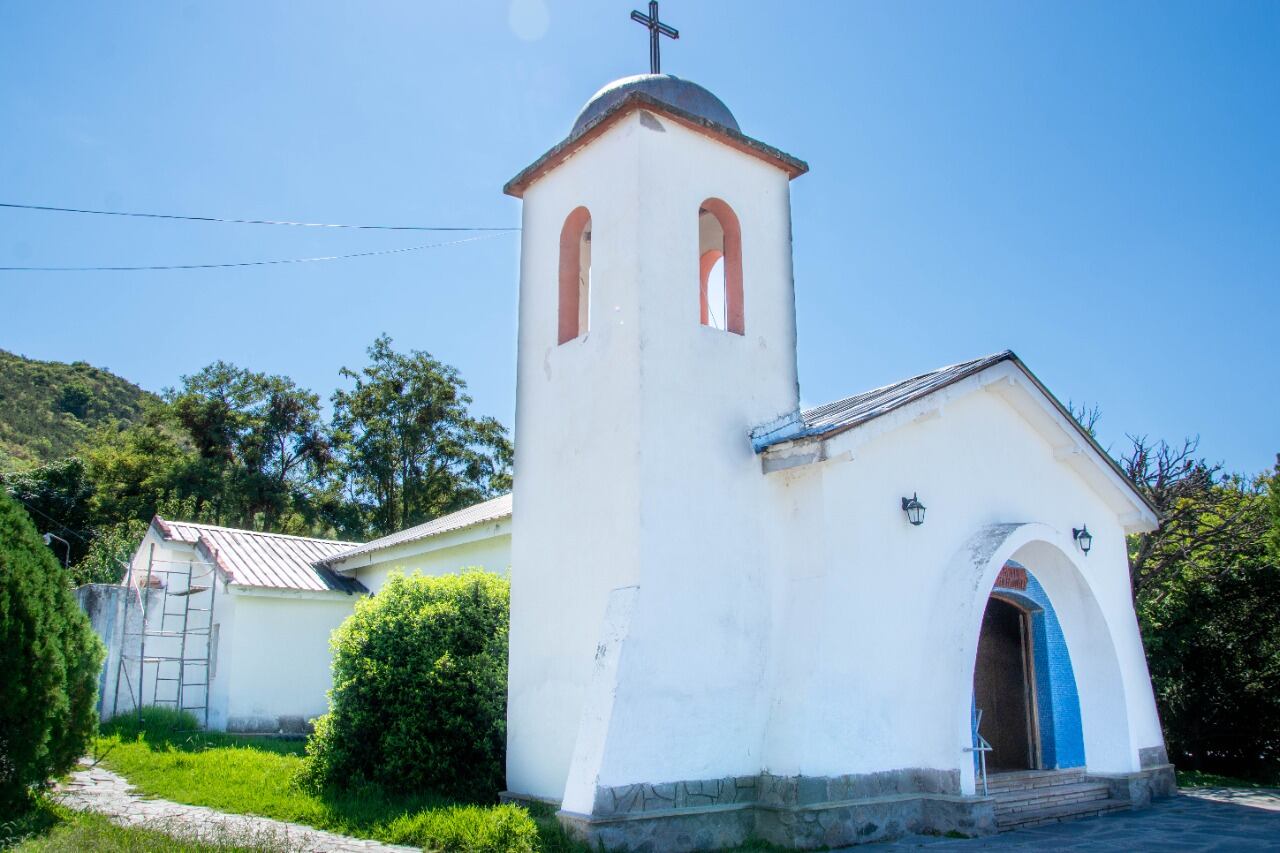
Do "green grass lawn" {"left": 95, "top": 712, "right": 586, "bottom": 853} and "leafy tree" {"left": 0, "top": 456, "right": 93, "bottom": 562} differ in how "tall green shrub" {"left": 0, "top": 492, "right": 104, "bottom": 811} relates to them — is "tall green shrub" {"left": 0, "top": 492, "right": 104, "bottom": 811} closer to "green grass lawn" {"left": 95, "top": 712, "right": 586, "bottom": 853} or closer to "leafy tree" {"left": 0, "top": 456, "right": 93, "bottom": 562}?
"green grass lawn" {"left": 95, "top": 712, "right": 586, "bottom": 853}

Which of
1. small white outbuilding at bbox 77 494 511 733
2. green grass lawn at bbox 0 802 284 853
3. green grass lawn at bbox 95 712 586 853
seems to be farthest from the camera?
small white outbuilding at bbox 77 494 511 733

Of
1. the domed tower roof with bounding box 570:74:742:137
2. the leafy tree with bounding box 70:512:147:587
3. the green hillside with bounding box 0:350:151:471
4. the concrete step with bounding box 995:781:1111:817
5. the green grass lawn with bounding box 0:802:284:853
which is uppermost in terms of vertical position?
the green hillside with bounding box 0:350:151:471

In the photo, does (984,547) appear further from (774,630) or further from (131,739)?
(131,739)

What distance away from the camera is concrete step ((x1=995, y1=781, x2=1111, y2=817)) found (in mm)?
9469

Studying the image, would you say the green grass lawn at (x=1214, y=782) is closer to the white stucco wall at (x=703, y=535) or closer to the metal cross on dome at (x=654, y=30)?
the white stucco wall at (x=703, y=535)

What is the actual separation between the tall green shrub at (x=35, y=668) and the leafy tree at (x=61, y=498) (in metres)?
32.3

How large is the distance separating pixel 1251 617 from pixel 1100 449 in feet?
18.3

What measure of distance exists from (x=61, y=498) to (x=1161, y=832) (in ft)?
127

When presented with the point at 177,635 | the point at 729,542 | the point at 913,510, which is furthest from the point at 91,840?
the point at 177,635

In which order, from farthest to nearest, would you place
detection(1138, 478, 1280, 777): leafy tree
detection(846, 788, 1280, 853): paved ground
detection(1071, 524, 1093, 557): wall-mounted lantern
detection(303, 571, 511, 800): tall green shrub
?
detection(1138, 478, 1280, 777): leafy tree, detection(1071, 524, 1093, 557): wall-mounted lantern, detection(303, 571, 511, 800): tall green shrub, detection(846, 788, 1280, 853): paved ground

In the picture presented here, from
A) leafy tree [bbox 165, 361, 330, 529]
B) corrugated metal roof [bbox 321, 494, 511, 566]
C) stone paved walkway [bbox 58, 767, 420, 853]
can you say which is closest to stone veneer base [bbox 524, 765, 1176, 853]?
stone paved walkway [bbox 58, 767, 420, 853]

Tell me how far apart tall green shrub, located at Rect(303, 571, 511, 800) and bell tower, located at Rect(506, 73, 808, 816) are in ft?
1.87

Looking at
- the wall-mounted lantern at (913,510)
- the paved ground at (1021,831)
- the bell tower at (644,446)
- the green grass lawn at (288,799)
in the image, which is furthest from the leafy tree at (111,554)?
the wall-mounted lantern at (913,510)

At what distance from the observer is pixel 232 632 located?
624 inches
